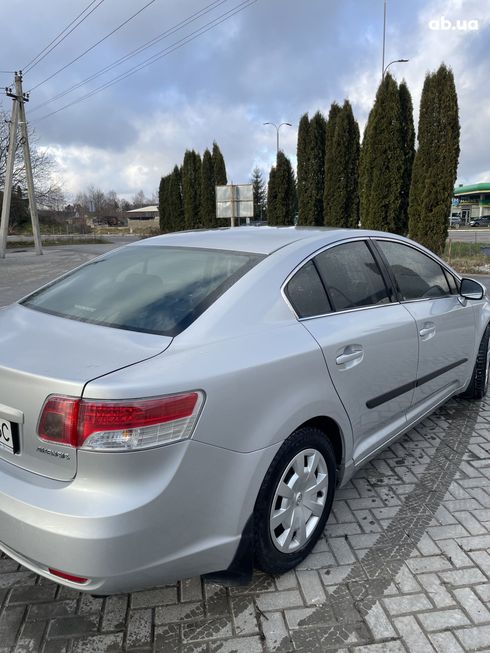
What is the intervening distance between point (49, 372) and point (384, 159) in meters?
16.6

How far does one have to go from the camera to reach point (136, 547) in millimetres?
1702

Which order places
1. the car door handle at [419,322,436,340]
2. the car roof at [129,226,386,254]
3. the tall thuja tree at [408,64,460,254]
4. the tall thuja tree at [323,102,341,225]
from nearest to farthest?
the car roof at [129,226,386,254] < the car door handle at [419,322,436,340] < the tall thuja tree at [408,64,460,254] < the tall thuja tree at [323,102,341,225]

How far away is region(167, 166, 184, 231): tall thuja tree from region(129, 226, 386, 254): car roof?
3192cm

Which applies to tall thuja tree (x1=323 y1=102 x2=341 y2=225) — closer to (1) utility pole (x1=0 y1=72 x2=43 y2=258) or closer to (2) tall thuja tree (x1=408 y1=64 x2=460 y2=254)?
(2) tall thuja tree (x1=408 y1=64 x2=460 y2=254)

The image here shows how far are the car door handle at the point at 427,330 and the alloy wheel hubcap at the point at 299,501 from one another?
3.93 ft

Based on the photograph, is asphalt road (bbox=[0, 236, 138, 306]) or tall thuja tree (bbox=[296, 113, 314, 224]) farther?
tall thuja tree (bbox=[296, 113, 314, 224])

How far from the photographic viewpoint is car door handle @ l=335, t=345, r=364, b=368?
95.3 inches

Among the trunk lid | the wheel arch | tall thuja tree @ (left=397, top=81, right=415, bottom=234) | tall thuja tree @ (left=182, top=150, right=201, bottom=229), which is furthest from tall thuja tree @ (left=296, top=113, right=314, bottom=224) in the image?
the trunk lid

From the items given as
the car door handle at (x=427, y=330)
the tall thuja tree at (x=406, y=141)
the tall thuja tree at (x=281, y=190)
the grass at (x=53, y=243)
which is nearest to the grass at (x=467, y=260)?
the tall thuja tree at (x=406, y=141)

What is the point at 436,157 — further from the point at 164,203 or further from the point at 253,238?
the point at 164,203

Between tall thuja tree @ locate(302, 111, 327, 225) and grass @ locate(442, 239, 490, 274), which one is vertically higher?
tall thuja tree @ locate(302, 111, 327, 225)

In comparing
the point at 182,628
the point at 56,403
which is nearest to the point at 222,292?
the point at 56,403

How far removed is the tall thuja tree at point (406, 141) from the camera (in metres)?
16.6

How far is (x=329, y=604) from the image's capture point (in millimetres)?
2156
